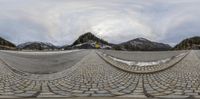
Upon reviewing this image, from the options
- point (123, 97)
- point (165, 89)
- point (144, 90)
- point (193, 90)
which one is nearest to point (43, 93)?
point (123, 97)

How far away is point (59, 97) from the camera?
21.6 ft

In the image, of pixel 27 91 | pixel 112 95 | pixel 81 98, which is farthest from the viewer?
pixel 27 91

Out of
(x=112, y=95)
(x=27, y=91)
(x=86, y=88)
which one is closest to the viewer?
(x=112, y=95)

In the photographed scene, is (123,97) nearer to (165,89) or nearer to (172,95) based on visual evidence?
(172,95)

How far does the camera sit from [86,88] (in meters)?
8.13

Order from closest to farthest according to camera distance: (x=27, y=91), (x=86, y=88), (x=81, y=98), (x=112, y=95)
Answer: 1. (x=81, y=98)
2. (x=112, y=95)
3. (x=27, y=91)
4. (x=86, y=88)

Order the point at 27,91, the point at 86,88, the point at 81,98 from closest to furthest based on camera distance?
the point at 81,98, the point at 27,91, the point at 86,88

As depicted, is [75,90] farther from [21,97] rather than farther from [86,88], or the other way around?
[21,97]

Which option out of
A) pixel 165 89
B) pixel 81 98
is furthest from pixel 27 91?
pixel 165 89

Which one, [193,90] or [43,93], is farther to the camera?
[193,90]

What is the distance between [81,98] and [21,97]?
1.15 meters

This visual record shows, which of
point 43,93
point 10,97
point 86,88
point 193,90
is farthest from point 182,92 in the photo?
point 10,97

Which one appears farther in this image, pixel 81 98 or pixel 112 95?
pixel 112 95

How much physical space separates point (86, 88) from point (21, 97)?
6.25ft
